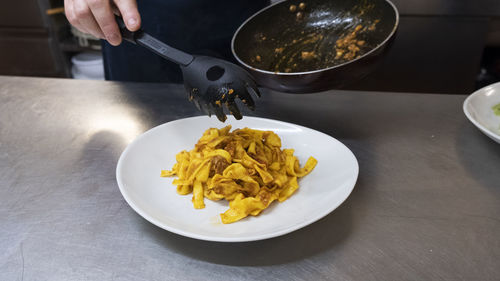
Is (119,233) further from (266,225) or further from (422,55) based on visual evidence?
(422,55)

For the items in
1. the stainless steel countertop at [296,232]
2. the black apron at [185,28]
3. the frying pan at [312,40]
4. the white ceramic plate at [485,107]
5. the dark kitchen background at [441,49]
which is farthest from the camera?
the dark kitchen background at [441,49]

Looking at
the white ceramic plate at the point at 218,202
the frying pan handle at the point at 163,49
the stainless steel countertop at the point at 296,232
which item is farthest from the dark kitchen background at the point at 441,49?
the frying pan handle at the point at 163,49

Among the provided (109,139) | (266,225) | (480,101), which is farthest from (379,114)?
(109,139)

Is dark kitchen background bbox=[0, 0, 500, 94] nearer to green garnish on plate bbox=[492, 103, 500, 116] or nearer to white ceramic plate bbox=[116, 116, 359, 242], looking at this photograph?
green garnish on plate bbox=[492, 103, 500, 116]

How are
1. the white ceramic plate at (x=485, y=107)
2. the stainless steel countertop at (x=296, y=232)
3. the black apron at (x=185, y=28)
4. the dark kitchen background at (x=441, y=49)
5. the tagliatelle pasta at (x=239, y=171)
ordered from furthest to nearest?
the dark kitchen background at (x=441, y=49) < the black apron at (x=185, y=28) < the white ceramic plate at (x=485, y=107) < the tagliatelle pasta at (x=239, y=171) < the stainless steel countertop at (x=296, y=232)

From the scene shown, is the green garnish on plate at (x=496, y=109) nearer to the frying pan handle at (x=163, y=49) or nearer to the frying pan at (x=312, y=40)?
the frying pan at (x=312, y=40)

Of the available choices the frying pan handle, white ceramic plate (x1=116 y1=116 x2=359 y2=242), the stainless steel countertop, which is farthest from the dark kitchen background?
the frying pan handle

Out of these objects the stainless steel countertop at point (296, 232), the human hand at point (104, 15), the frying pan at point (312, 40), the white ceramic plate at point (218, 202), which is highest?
the human hand at point (104, 15)

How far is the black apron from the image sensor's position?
1.53 meters

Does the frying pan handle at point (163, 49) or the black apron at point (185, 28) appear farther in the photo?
the black apron at point (185, 28)

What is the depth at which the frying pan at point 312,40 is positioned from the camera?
3.43 feet

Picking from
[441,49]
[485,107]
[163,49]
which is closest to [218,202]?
[163,49]

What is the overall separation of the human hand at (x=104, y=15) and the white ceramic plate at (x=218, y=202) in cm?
28

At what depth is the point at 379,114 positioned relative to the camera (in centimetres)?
134
